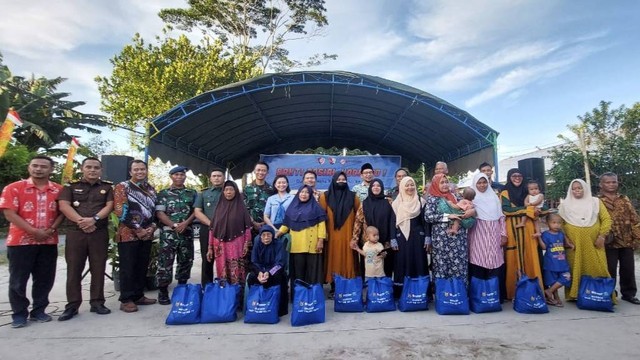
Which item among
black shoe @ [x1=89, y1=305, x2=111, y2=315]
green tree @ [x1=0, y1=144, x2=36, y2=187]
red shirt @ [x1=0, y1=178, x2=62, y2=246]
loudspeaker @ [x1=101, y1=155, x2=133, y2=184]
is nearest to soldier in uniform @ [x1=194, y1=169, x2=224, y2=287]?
black shoe @ [x1=89, y1=305, x2=111, y2=315]

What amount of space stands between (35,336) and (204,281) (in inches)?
63.3

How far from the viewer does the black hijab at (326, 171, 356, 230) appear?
4477 mm

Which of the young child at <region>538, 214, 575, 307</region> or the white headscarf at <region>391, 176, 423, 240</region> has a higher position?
the white headscarf at <region>391, 176, 423, 240</region>

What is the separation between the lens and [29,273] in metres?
3.66

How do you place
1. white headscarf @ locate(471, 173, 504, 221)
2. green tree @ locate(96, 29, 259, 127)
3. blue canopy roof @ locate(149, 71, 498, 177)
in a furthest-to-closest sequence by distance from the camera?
green tree @ locate(96, 29, 259, 127) → blue canopy roof @ locate(149, 71, 498, 177) → white headscarf @ locate(471, 173, 504, 221)

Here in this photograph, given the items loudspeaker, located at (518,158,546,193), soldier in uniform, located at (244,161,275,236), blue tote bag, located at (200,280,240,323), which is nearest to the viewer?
blue tote bag, located at (200,280,240,323)

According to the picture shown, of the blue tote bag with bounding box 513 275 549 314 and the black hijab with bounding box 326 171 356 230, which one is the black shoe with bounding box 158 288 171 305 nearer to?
the black hijab with bounding box 326 171 356 230

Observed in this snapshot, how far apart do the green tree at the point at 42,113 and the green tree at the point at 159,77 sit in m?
5.48

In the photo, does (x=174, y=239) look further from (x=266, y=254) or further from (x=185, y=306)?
(x=266, y=254)

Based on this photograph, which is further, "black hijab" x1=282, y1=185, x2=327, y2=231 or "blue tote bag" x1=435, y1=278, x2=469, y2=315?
"black hijab" x1=282, y1=185, x2=327, y2=231

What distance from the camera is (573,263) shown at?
4152mm

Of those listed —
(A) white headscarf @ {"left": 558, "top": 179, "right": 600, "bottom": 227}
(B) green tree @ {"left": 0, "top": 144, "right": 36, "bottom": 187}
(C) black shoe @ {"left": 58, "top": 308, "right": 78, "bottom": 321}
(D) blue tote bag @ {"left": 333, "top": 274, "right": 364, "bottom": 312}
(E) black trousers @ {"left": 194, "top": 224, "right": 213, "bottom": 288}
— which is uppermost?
(B) green tree @ {"left": 0, "top": 144, "right": 36, "bottom": 187}

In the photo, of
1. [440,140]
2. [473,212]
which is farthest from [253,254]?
[440,140]

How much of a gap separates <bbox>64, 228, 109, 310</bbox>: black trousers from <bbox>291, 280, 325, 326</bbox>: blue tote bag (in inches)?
84.1
